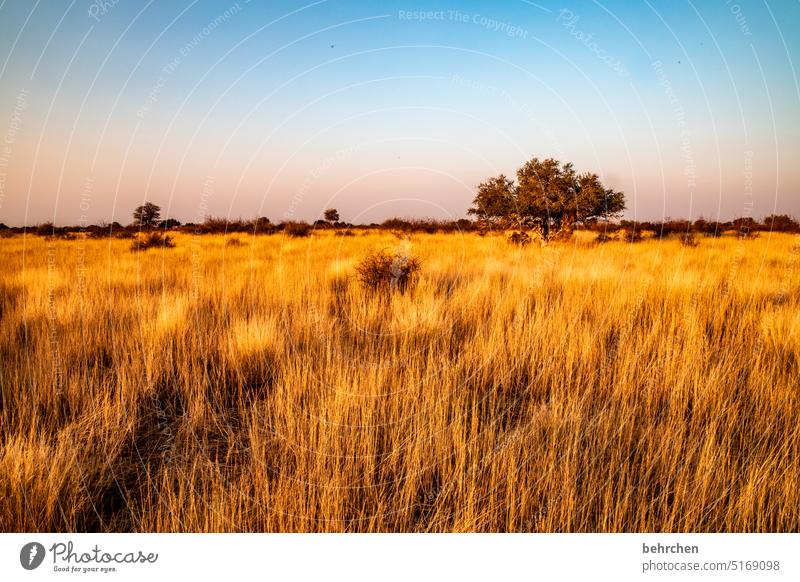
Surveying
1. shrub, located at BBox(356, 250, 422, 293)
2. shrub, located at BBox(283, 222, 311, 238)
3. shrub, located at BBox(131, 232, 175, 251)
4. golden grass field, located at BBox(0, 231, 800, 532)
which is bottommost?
golden grass field, located at BBox(0, 231, 800, 532)

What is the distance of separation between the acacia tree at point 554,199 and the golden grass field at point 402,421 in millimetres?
9418

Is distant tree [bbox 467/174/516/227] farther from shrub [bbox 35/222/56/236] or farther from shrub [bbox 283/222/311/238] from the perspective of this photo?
shrub [bbox 35/222/56/236]

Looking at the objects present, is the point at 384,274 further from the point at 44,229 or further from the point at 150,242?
the point at 44,229

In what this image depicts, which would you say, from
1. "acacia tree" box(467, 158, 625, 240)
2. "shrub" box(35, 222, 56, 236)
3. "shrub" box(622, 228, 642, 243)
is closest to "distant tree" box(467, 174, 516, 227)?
"acacia tree" box(467, 158, 625, 240)

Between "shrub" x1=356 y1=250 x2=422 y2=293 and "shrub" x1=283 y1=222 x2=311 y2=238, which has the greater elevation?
"shrub" x1=283 y1=222 x2=311 y2=238

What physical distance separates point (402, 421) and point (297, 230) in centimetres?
2201

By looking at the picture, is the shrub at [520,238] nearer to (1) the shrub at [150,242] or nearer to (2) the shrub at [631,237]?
(2) the shrub at [631,237]

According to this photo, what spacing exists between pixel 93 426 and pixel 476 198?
→ 1782 cm

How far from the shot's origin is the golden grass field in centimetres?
212

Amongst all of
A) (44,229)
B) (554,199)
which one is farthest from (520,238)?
(44,229)

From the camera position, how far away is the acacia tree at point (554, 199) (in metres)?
14.4

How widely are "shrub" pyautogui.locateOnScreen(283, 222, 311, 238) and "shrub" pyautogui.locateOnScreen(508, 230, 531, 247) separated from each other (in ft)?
41.3
